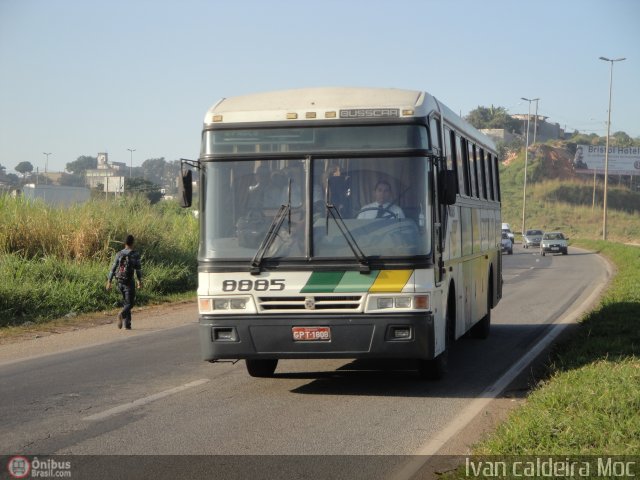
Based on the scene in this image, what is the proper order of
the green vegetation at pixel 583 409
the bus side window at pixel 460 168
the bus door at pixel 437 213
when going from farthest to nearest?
1. the bus side window at pixel 460 168
2. the bus door at pixel 437 213
3. the green vegetation at pixel 583 409

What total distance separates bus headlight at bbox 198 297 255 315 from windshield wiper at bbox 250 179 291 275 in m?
0.32

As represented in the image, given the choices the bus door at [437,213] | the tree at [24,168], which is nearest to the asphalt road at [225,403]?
the bus door at [437,213]

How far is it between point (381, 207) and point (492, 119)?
557 feet

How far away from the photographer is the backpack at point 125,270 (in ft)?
59.5

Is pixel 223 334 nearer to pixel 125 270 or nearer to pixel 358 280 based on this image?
pixel 358 280

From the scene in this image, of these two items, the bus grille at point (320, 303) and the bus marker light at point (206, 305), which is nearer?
the bus grille at point (320, 303)

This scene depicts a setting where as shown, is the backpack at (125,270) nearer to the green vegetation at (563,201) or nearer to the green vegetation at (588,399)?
the green vegetation at (588,399)

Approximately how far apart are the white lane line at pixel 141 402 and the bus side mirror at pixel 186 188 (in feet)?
6.58

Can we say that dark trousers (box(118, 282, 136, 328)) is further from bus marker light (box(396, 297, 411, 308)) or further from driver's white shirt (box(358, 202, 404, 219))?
bus marker light (box(396, 297, 411, 308))

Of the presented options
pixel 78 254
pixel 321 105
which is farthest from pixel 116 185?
pixel 321 105

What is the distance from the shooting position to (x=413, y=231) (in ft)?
34.1

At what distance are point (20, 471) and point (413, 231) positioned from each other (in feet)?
15.4

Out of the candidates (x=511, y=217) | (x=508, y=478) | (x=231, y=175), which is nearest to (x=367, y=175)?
(x=231, y=175)

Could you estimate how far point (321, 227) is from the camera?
34.0ft
